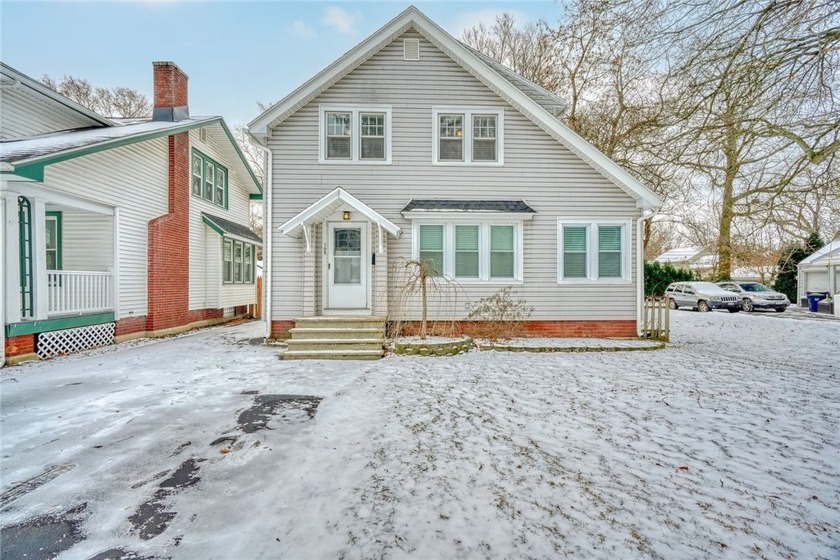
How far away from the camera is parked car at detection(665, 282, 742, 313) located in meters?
18.7

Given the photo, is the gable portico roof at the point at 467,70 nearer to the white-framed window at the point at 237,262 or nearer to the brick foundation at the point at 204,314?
the white-framed window at the point at 237,262

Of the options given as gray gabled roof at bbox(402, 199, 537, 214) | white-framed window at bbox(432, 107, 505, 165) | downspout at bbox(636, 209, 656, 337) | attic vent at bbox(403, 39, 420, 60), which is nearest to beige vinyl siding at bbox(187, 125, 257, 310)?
attic vent at bbox(403, 39, 420, 60)

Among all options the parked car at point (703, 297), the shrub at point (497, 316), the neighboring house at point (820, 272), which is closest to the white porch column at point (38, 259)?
the shrub at point (497, 316)

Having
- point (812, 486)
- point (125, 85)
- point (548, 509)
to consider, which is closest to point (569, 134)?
point (812, 486)

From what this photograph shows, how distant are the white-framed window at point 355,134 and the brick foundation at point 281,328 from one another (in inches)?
157

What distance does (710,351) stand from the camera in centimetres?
880

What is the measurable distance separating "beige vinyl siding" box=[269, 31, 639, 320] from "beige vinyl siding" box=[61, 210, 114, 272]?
4.06m

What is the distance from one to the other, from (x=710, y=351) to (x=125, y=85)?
30627 millimetres

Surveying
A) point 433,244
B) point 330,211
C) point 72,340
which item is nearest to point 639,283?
point 433,244

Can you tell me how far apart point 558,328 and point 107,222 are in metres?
11.3

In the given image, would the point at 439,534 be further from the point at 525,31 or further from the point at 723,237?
the point at 723,237

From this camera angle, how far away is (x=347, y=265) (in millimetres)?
9492

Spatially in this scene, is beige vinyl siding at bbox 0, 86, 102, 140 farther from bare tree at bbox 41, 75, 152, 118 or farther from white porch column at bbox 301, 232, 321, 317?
bare tree at bbox 41, 75, 152, 118

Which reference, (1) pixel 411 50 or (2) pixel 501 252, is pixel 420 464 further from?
(1) pixel 411 50
